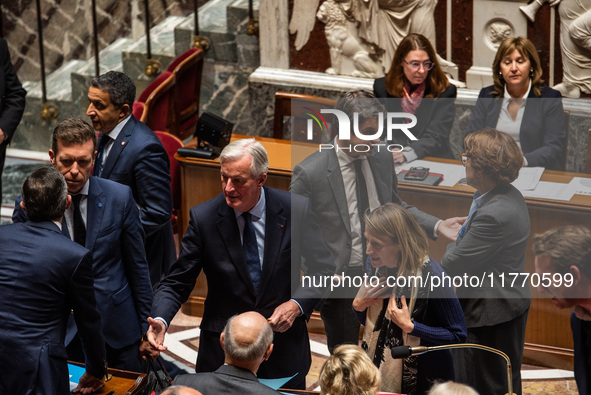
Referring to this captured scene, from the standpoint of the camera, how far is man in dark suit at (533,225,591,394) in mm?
3574

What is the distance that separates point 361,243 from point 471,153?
588 millimetres

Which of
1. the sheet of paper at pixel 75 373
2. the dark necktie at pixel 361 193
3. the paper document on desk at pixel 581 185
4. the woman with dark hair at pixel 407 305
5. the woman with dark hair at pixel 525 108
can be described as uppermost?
the woman with dark hair at pixel 525 108

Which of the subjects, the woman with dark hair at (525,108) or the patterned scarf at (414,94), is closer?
the woman with dark hair at (525,108)

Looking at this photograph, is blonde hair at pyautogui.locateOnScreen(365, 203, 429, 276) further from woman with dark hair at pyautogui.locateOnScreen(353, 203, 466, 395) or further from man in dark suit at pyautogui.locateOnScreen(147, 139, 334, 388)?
man in dark suit at pyautogui.locateOnScreen(147, 139, 334, 388)

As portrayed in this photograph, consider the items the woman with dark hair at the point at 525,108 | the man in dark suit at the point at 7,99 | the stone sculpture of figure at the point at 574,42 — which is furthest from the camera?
the stone sculpture of figure at the point at 574,42

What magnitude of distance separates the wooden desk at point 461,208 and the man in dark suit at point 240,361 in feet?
3.39

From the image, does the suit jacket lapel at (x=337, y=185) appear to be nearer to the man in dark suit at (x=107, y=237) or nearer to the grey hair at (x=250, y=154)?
the grey hair at (x=250, y=154)

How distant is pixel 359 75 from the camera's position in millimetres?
7117

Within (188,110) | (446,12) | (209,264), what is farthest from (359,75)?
(209,264)

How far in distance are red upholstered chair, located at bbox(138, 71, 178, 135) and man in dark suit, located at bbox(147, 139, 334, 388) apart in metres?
2.63

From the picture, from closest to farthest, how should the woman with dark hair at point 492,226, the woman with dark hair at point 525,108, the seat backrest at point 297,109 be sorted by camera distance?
the woman with dark hair at point 492,226, the woman with dark hair at point 525,108, the seat backrest at point 297,109

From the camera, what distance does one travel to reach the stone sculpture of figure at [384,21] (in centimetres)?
682

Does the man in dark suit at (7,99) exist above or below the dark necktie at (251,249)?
above

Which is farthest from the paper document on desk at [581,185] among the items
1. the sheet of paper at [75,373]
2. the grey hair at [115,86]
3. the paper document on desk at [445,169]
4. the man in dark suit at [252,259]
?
the sheet of paper at [75,373]
